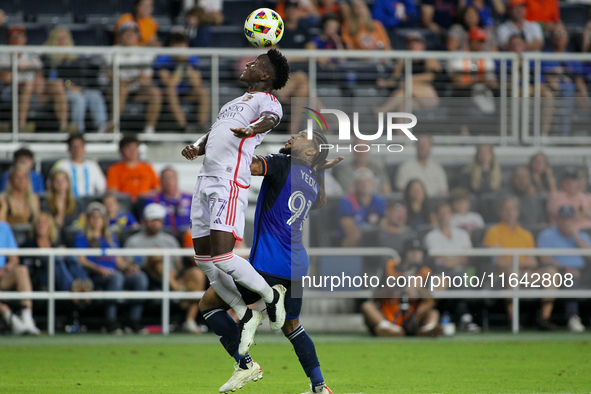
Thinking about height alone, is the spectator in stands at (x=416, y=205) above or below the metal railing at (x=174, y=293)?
above

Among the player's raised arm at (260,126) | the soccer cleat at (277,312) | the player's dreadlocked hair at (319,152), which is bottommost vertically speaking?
the soccer cleat at (277,312)

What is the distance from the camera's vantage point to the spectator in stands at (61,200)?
12320 millimetres

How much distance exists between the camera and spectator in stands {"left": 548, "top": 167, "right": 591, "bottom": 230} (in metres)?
11.6

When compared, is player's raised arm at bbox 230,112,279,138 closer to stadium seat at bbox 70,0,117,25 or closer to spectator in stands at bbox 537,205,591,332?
spectator in stands at bbox 537,205,591,332

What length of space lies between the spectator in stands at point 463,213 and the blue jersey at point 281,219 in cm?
454

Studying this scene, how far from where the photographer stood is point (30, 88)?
45.4ft

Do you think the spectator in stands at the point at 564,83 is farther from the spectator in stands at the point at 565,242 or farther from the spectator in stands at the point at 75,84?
the spectator in stands at the point at 75,84

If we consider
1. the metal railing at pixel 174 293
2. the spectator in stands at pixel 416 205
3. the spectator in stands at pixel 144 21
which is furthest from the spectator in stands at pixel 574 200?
the spectator in stands at pixel 144 21

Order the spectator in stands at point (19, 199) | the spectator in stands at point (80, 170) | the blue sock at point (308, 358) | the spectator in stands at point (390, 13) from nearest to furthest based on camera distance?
the blue sock at point (308, 358) < the spectator in stands at point (19, 199) < the spectator in stands at point (80, 170) < the spectator in stands at point (390, 13)

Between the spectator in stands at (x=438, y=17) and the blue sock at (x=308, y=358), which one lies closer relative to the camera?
the blue sock at (x=308, y=358)

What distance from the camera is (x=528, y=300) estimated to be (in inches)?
491

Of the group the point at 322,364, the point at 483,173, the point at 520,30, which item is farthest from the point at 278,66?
the point at 520,30

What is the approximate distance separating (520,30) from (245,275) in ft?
36.2

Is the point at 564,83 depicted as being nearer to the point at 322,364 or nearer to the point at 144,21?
the point at 144,21
